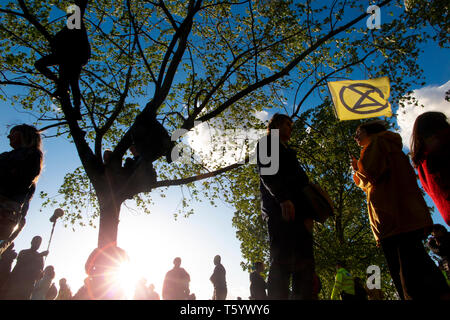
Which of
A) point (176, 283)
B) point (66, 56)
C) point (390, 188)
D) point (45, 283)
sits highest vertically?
point (66, 56)

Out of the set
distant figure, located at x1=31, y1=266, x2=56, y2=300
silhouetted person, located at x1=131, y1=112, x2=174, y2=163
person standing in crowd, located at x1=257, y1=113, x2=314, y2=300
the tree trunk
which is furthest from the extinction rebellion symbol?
distant figure, located at x1=31, y1=266, x2=56, y2=300

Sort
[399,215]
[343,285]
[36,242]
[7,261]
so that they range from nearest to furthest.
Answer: [399,215] → [7,261] → [343,285] → [36,242]

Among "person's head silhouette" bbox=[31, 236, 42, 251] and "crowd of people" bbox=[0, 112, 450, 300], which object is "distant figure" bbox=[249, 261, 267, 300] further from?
"person's head silhouette" bbox=[31, 236, 42, 251]

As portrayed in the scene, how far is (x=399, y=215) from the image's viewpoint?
2043mm

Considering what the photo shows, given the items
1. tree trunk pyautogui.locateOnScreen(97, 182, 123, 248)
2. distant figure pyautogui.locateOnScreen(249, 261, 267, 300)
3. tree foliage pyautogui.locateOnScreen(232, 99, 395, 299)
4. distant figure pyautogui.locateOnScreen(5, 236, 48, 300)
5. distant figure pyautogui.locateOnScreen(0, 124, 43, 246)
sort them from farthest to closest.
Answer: tree foliage pyautogui.locateOnScreen(232, 99, 395, 299) → distant figure pyautogui.locateOnScreen(249, 261, 267, 300) → distant figure pyautogui.locateOnScreen(5, 236, 48, 300) → tree trunk pyautogui.locateOnScreen(97, 182, 123, 248) → distant figure pyautogui.locateOnScreen(0, 124, 43, 246)

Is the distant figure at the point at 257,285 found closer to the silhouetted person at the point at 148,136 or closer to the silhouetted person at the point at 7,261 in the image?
the silhouetted person at the point at 148,136

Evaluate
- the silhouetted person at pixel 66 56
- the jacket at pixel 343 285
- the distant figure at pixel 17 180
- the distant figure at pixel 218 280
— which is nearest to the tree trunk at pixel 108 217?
the silhouetted person at pixel 66 56

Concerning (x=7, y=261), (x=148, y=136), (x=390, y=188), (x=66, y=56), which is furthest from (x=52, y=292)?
(x=390, y=188)

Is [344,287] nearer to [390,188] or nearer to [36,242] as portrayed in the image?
[390,188]

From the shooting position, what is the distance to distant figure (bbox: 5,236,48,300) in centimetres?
656

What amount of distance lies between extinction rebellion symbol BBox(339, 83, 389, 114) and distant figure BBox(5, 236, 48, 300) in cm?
857

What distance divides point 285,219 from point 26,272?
7.86 m

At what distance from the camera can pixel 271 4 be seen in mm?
7754

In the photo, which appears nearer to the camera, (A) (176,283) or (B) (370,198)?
(B) (370,198)
